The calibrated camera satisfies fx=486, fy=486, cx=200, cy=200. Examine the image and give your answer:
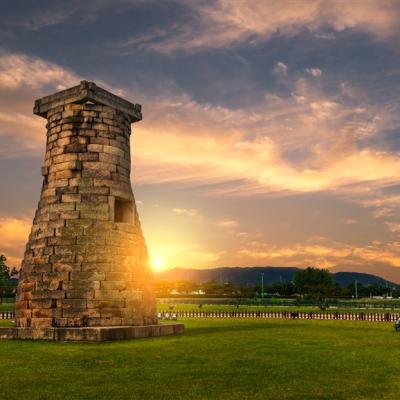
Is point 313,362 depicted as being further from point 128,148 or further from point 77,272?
point 128,148

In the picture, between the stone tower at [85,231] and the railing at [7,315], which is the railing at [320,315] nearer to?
the railing at [7,315]

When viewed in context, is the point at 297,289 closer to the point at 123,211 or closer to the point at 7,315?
the point at 7,315

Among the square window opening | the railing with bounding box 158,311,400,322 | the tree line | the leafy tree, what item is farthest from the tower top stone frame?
the leafy tree

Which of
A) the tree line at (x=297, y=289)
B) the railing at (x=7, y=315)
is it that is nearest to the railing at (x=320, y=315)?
the railing at (x=7, y=315)

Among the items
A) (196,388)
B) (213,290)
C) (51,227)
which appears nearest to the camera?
(196,388)

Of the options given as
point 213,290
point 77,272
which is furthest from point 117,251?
point 213,290

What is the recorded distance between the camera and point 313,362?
12367mm

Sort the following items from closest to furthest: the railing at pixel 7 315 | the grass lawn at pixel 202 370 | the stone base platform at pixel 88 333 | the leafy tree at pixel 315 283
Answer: the grass lawn at pixel 202 370, the stone base platform at pixel 88 333, the railing at pixel 7 315, the leafy tree at pixel 315 283

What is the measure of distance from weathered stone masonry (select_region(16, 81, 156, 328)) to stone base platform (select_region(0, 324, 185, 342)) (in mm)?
608

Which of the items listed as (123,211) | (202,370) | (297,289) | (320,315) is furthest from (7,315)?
(297,289)

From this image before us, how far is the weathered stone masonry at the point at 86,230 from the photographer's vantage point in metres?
18.7

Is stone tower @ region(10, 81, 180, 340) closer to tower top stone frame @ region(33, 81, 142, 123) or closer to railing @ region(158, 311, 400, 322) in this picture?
tower top stone frame @ region(33, 81, 142, 123)

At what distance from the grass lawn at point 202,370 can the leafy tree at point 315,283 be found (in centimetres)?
7509

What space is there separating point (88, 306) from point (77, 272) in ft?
4.51
